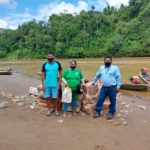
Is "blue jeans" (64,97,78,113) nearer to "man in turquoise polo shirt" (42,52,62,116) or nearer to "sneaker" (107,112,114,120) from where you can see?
"man in turquoise polo shirt" (42,52,62,116)

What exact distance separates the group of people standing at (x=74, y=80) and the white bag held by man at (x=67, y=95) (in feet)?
0.33

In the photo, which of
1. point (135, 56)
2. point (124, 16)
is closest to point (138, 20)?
point (124, 16)

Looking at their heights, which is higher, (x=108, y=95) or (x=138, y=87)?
(x=108, y=95)

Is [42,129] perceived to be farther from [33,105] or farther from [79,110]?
[33,105]

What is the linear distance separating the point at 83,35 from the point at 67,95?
2016 inches

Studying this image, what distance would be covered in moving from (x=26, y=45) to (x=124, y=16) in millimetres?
22085

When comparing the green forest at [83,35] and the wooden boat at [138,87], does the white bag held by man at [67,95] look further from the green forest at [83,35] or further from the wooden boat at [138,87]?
the green forest at [83,35]

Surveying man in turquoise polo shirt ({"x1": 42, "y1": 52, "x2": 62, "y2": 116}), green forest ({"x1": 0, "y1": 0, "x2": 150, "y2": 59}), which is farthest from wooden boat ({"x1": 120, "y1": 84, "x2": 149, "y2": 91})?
green forest ({"x1": 0, "y1": 0, "x2": 150, "y2": 59})

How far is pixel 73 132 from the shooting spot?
625cm

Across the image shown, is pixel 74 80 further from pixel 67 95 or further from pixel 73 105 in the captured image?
pixel 73 105

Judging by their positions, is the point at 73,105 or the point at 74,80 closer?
the point at 74,80

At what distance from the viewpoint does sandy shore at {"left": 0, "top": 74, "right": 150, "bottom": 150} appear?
5.54m

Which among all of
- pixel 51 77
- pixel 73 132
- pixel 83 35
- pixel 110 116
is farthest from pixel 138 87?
pixel 83 35

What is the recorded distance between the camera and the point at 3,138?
19.4ft
